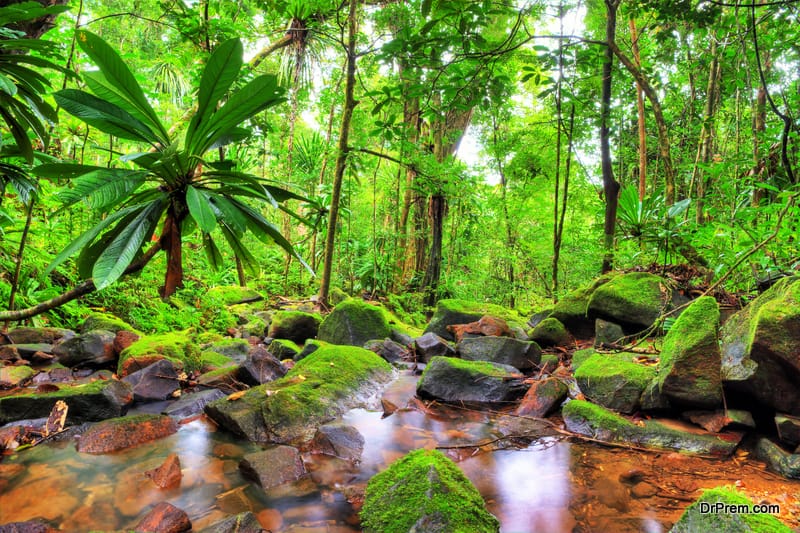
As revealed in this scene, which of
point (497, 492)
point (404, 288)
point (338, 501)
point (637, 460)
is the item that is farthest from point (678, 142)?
point (338, 501)

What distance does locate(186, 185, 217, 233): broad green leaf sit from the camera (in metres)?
1.39

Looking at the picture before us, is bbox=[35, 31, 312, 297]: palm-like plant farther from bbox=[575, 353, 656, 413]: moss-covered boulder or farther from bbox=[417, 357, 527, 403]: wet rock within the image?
bbox=[575, 353, 656, 413]: moss-covered boulder

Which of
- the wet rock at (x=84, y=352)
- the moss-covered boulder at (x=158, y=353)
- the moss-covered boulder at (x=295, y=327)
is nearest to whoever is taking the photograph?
the moss-covered boulder at (x=158, y=353)

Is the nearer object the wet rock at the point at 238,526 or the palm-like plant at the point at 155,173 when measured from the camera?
the palm-like plant at the point at 155,173

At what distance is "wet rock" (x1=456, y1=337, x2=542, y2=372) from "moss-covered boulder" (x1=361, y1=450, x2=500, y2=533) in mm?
2510

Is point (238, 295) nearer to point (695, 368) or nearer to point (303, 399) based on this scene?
point (303, 399)

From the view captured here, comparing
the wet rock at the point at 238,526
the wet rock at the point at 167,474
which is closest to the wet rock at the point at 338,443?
the wet rock at the point at 167,474

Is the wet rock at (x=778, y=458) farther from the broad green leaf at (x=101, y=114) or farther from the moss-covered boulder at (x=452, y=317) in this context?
the moss-covered boulder at (x=452, y=317)

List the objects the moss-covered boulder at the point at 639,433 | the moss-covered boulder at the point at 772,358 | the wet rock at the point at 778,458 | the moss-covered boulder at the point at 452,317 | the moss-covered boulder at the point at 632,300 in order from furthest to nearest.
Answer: the moss-covered boulder at the point at 452,317
the moss-covered boulder at the point at 632,300
the moss-covered boulder at the point at 639,433
the moss-covered boulder at the point at 772,358
the wet rock at the point at 778,458

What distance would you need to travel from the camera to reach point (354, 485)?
2.24 meters

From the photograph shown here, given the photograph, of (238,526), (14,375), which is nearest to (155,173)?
(238,526)

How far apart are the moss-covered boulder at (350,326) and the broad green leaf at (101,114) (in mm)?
3842

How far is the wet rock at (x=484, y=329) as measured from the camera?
17.5 feet

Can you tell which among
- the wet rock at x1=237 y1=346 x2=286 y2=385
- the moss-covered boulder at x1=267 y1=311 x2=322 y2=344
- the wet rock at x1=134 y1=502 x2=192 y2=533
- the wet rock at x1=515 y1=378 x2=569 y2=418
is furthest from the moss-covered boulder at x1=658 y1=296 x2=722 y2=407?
the moss-covered boulder at x1=267 y1=311 x2=322 y2=344
